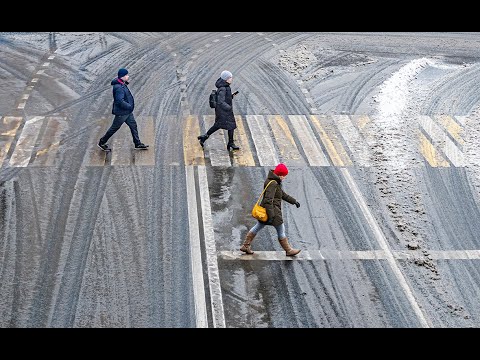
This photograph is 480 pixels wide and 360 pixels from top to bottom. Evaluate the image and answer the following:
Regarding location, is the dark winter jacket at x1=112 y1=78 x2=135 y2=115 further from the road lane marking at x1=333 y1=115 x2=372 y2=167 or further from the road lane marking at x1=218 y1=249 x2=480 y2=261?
the road lane marking at x1=333 y1=115 x2=372 y2=167

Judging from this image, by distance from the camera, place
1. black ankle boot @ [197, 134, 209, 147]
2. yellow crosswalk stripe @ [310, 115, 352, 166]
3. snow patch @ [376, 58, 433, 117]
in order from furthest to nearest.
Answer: snow patch @ [376, 58, 433, 117], black ankle boot @ [197, 134, 209, 147], yellow crosswalk stripe @ [310, 115, 352, 166]

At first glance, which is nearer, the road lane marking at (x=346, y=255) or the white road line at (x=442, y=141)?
the road lane marking at (x=346, y=255)

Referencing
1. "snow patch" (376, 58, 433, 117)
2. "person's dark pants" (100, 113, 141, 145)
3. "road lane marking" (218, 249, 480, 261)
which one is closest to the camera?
"road lane marking" (218, 249, 480, 261)

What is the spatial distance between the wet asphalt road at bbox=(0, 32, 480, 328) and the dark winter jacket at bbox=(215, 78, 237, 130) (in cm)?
76

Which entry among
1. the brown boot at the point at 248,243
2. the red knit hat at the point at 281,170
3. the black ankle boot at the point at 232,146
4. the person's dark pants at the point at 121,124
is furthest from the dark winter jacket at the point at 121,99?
the red knit hat at the point at 281,170

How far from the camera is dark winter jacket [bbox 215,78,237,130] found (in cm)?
1775

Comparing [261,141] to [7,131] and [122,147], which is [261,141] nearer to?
[122,147]

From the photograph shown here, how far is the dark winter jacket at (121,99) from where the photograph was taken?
17469 millimetres

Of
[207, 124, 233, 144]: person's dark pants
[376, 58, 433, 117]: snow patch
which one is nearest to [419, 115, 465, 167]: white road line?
[376, 58, 433, 117]: snow patch

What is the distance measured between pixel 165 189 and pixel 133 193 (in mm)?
673

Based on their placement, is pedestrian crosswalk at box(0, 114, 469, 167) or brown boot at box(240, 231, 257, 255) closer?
brown boot at box(240, 231, 257, 255)

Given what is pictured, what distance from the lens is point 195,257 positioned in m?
14.1

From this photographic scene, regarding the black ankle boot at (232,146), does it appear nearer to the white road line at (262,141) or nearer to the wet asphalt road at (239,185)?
the wet asphalt road at (239,185)

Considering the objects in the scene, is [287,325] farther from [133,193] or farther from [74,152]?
[74,152]
